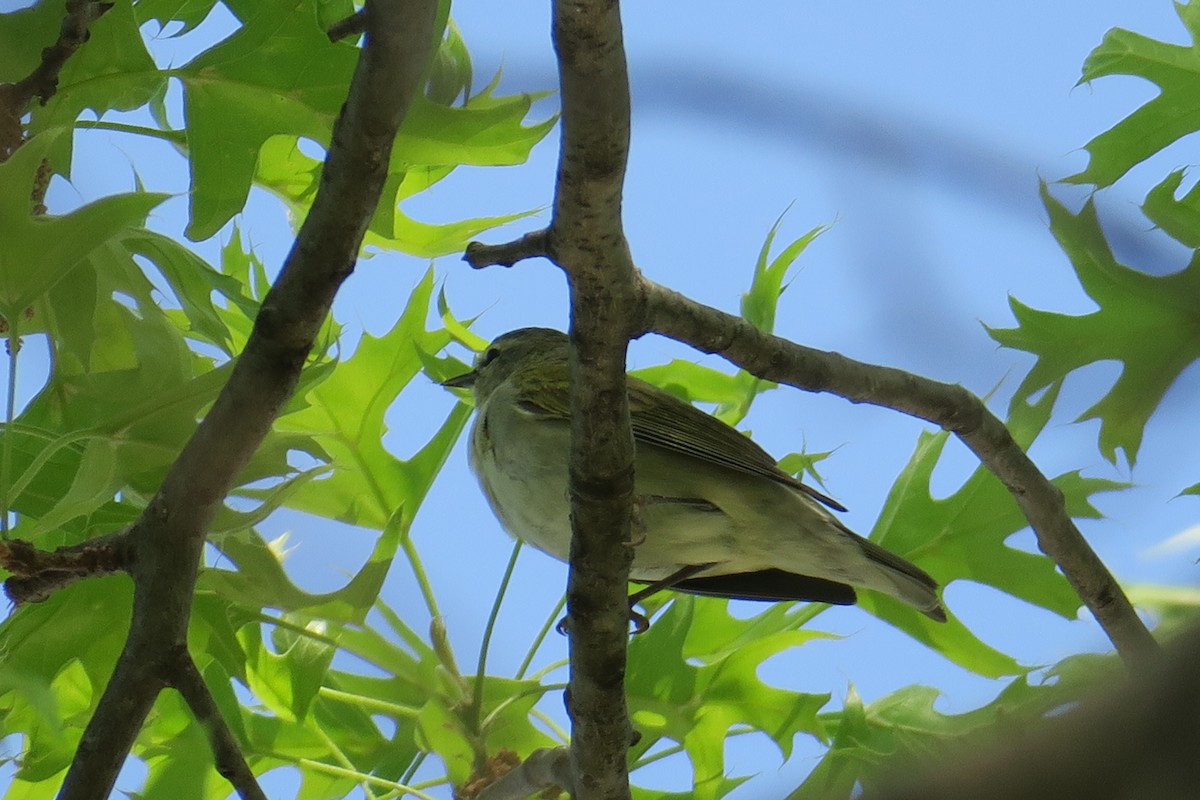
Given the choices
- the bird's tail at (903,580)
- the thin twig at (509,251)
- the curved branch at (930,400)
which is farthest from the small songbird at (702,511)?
the thin twig at (509,251)

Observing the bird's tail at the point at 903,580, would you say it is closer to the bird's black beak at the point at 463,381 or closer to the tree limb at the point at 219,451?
the bird's black beak at the point at 463,381

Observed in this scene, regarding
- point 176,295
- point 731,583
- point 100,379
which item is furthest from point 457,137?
point 731,583

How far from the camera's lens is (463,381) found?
3.11m

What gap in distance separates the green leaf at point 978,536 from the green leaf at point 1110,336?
14 centimetres

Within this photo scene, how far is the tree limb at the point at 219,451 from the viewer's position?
151cm

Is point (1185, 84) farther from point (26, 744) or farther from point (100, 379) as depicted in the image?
point (26, 744)

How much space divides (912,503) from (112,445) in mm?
1772

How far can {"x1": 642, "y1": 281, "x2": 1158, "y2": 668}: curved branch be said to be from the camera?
161cm

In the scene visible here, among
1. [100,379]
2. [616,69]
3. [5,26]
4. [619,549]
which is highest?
[5,26]

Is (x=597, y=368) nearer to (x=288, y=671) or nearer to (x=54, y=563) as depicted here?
(x=54, y=563)

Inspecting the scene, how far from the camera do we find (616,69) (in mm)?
1183

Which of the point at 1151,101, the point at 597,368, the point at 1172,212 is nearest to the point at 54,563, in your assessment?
the point at 597,368

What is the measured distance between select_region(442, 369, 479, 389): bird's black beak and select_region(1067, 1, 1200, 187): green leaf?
155cm

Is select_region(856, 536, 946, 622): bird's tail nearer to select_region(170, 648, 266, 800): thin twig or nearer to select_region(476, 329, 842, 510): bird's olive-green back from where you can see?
select_region(476, 329, 842, 510): bird's olive-green back
